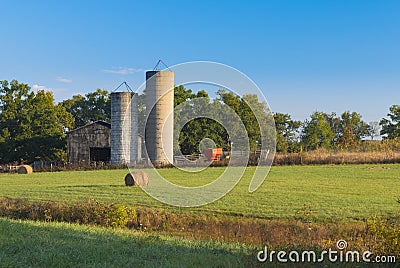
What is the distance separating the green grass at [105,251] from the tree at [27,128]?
41.0m

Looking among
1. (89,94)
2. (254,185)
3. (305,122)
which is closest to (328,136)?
(305,122)

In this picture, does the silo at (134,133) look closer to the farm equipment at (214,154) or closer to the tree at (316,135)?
the farm equipment at (214,154)

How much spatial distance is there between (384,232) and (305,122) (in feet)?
201

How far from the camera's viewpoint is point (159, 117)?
33375 mm

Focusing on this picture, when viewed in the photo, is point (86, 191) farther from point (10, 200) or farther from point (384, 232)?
point (384, 232)

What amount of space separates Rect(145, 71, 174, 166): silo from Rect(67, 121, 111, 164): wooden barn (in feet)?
28.7

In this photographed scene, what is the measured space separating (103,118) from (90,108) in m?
2.63

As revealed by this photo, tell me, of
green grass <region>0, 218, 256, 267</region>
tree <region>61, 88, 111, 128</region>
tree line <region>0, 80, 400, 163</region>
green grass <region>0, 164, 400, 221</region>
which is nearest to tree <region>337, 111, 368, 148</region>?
tree line <region>0, 80, 400, 163</region>

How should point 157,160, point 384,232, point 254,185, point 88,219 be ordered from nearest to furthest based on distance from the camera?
point 384,232 < point 88,219 < point 254,185 < point 157,160

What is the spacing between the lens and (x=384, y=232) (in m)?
6.79

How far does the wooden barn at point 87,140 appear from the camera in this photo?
42344 mm

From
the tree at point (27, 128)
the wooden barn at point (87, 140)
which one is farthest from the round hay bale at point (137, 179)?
the tree at point (27, 128)

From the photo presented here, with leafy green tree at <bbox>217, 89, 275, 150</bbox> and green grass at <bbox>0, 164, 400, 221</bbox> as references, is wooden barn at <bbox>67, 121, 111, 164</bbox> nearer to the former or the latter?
leafy green tree at <bbox>217, 89, 275, 150</bbox>

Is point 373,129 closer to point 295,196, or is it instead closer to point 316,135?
point 316,135
